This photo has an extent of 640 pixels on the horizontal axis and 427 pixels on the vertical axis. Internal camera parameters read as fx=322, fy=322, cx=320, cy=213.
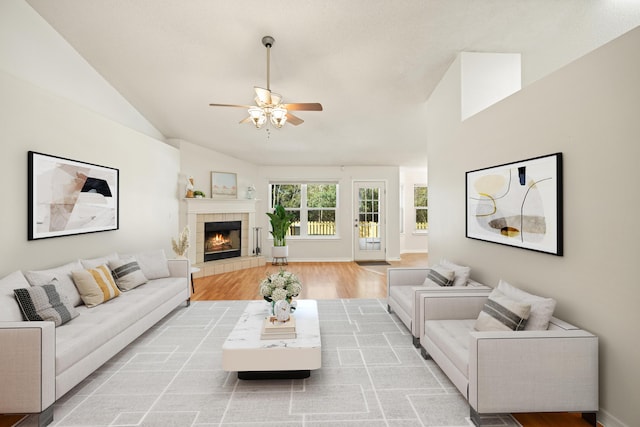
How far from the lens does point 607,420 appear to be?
6.25 feet

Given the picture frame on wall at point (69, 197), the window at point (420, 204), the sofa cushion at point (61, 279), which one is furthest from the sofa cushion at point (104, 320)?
the window at point (420, 204)


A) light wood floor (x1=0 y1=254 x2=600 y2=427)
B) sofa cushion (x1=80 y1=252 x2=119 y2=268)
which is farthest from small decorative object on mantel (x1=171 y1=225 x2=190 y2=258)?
sofa cushion (x1=80 y1=252 x2=119 y2=268)

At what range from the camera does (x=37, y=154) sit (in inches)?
118

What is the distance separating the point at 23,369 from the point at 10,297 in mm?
735

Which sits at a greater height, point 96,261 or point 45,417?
point 96,261

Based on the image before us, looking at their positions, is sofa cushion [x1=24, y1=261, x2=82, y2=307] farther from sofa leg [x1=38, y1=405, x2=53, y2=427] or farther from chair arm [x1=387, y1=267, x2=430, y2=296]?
chair arm [x1=387, y1=267, x2=430, y2=296]

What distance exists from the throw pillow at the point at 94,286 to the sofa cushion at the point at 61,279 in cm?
5

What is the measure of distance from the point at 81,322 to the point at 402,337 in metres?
2.90

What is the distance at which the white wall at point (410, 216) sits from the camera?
9281 mm

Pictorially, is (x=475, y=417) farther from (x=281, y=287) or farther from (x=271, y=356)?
(x=281, y=287)

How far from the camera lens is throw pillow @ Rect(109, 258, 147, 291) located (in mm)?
3594

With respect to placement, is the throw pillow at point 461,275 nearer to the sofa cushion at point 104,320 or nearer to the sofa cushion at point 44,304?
the sofa cushion at point 104,320

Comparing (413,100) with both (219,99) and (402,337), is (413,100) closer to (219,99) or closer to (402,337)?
(219,99)

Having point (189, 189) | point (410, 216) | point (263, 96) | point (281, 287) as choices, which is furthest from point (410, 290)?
point (410, 216)
